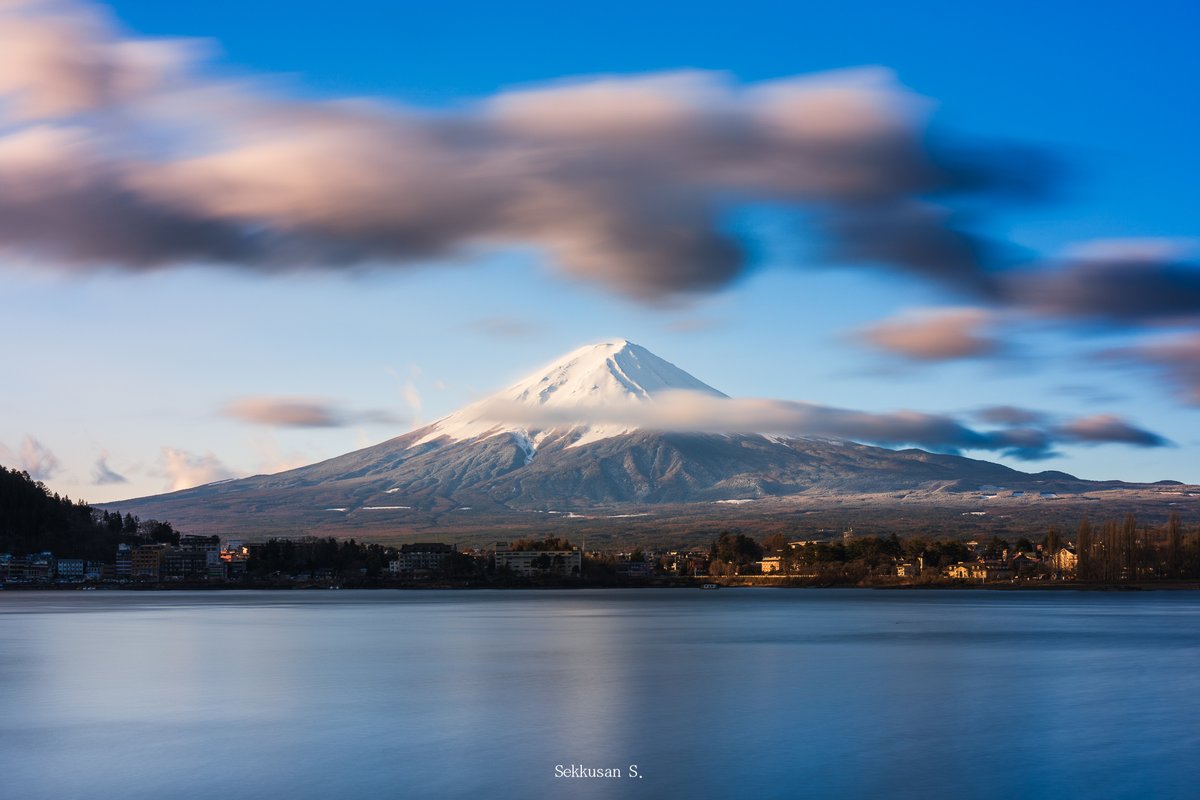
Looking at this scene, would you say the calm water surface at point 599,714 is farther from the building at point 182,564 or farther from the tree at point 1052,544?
the building at point 182,564

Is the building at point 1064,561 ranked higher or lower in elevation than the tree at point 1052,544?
lower

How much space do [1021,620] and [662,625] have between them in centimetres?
2058

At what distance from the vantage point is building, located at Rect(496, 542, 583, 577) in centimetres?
15925

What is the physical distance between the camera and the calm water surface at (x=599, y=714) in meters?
21.9

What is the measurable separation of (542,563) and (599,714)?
13117 cm

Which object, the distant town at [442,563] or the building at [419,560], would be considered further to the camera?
the building at [419,560]

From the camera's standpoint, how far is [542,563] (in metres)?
160

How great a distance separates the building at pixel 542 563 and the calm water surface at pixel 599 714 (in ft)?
327

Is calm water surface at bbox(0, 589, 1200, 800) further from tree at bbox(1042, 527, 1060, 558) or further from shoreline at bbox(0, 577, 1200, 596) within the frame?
tree at bbox(1042, 527, 1060, 558)

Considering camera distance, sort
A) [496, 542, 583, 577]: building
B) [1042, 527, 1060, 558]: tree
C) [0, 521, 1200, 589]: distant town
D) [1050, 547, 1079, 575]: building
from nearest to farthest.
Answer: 1. [1050, 547, 1079, 575]: building
2. [1042, 527, 1060, 558]: tree
3. [0, 521, 1200, 589]: distant town
4. [496, 542, 583, 577]: building

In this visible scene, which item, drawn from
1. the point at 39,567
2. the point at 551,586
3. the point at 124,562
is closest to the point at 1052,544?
the point at 551,586

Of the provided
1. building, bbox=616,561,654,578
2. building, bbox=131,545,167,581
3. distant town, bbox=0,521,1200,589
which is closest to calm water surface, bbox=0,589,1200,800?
distant town, bbox=0,521,1200,589

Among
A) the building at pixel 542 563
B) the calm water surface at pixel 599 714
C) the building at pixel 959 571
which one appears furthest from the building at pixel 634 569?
the calm water surface at pixel 599 714

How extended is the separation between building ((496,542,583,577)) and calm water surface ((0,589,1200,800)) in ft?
327
